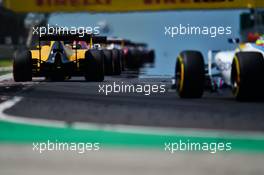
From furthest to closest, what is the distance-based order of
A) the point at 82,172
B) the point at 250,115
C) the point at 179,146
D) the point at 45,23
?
1. the point at 45,23
2. the point at 250,115
3. the point at 179,146
4. the point at 82,172

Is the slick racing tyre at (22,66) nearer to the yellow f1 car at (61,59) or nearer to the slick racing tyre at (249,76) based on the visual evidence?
the yellow f1 car at (61,59)

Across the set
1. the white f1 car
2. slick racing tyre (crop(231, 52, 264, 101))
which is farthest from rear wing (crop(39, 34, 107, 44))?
slick racing tyre (crop(231, 52, 264, 101))

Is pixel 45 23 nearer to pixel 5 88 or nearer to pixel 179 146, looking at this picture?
pixel 5 88

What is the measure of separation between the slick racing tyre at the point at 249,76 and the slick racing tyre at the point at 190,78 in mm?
301

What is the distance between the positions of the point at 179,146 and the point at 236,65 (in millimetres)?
1939

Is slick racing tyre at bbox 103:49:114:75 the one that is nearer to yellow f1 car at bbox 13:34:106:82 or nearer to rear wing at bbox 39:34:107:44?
yellow f1 car at bbox 13:34:106:82

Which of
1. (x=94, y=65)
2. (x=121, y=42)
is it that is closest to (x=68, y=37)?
(x=94, y=65)

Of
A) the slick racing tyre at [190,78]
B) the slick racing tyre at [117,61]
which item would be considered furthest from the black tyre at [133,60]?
the slick racing tyre at [190,78]

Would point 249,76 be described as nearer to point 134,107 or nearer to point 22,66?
point 134,107

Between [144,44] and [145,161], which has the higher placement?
[144,44]

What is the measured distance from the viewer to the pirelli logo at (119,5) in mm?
5875

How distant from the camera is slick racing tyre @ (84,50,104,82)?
5.88m

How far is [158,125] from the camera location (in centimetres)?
470

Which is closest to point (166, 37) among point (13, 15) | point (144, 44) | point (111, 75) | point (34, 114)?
point (144, 44)
